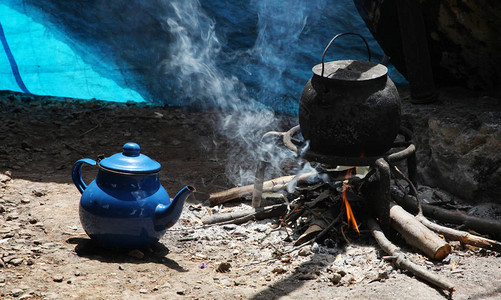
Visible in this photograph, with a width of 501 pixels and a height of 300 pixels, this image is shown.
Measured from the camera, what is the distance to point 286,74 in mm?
7730

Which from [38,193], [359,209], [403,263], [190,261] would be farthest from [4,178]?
[403,263]

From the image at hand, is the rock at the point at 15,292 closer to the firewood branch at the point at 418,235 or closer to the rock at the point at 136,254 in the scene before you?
the rock at the point at 136,254

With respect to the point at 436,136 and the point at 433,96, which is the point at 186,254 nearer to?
the point at 436,136

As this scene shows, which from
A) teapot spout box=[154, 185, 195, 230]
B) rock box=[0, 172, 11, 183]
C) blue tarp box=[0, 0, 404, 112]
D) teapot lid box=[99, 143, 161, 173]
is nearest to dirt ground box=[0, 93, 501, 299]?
rock box=[0, 172, 11, 183]

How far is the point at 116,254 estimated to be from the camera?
3.86 m

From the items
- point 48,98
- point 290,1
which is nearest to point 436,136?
point 290,1

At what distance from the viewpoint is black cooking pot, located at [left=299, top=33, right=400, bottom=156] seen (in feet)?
13.5

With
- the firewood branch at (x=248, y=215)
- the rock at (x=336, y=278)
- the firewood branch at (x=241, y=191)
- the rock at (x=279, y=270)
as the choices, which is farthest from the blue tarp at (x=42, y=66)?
the rock at (x=336, y=278)

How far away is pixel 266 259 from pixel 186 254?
24.5 inches

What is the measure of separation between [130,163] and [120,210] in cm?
34

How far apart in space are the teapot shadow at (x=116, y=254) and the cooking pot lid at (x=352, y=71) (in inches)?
74.3

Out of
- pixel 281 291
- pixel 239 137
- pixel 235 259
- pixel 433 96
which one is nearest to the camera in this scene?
pixel 281 291

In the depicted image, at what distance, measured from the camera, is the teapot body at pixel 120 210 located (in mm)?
3670

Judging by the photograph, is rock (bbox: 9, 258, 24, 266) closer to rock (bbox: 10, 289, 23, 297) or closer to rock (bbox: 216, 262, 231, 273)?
rock (bbox: 10, 289, 23, 297)
